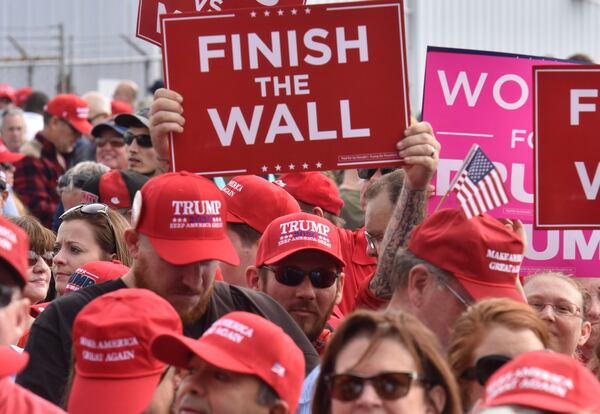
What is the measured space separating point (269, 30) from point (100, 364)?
187cm

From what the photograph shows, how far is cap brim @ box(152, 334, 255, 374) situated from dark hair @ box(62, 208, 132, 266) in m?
2.74

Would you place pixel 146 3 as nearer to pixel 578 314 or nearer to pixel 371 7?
pixel 371 7

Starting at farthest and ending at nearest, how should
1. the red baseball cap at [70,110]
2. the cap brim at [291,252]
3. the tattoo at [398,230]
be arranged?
the red baseball cap at [70,110]
the cap brim at [291,252]
the tattoo at [398,230]

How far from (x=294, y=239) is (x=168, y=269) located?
42.8 inches

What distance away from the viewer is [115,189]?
852 cm

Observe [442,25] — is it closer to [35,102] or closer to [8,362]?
[35,102]

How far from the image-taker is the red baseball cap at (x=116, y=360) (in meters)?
4.52

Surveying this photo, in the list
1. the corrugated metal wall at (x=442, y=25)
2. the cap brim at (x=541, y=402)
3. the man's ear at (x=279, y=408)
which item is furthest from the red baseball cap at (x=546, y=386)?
the corrugated metal wall at (x=442, y=25)

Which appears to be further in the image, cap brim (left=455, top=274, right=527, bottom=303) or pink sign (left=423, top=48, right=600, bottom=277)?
pink sign (left=423, top=48, right=600, bottom=277)

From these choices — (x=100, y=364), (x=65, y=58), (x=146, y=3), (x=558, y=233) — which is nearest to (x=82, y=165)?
(x=146, y=3)

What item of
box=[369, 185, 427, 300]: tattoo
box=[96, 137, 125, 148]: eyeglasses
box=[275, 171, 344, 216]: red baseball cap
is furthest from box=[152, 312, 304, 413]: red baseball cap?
box=[96, 137, 125, 148]: eyeglasses

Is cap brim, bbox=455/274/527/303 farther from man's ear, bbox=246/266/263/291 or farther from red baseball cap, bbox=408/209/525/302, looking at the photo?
man's ear, bbox=246/266/263/291

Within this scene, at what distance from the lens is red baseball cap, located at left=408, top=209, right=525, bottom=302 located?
17.6 ft

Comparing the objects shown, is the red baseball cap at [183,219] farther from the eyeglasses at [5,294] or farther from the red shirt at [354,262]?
the red shirt at [354,262]
